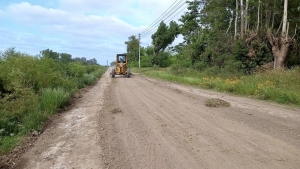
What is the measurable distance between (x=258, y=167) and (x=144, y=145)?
7.55 feet

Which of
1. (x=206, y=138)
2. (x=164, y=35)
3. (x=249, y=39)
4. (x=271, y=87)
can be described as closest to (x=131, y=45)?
(x=164, y=35)

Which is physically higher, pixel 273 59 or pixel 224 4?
pixel 224 4

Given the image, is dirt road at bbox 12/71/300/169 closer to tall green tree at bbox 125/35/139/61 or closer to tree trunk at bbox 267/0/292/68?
tree trunk at bbox 267/0/292/68

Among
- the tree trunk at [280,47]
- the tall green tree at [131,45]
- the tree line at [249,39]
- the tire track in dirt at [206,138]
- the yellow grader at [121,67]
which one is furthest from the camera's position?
the tall green tree at [131,45]

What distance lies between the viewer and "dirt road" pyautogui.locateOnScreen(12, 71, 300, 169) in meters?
4.72

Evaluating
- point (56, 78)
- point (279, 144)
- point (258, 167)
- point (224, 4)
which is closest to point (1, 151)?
point (258, 167)

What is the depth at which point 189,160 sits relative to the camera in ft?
15.5

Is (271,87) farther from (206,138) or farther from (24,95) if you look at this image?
(24,95)

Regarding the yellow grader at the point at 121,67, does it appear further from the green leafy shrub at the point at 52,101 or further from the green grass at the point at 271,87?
the green leafy shrub at the point at 52,101

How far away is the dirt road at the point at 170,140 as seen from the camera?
4.72m

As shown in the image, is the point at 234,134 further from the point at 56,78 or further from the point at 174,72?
the point at 174,72

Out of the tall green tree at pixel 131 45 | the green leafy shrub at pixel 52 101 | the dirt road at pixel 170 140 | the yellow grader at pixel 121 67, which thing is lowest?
the dirt road at pixel 170 140

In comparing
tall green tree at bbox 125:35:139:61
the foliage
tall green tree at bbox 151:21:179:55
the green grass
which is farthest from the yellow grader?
tall green tree at bbox 125:35:139:61

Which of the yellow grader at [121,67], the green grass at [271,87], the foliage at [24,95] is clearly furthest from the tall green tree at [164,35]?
the foliage at [24,95]
